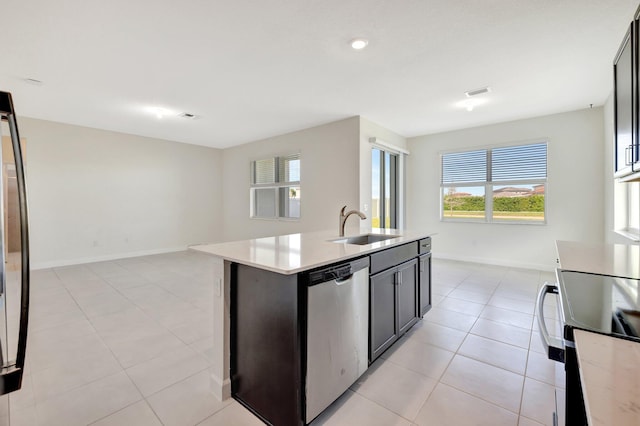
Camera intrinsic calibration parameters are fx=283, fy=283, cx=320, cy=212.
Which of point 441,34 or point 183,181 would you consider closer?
point 441,34

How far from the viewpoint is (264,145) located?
654cm

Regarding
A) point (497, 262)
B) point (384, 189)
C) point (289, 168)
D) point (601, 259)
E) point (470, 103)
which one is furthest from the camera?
point (289, 168)

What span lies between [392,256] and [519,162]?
4.30 m

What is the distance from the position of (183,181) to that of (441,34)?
633 centimetres

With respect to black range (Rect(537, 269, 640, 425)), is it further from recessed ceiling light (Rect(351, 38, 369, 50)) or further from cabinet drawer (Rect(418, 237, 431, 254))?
recessed ceiling light (Rect(351, 38, 369, 50))

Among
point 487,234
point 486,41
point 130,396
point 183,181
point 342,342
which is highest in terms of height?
point 486,41

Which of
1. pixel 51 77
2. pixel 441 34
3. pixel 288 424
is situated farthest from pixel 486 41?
pixel 51 77

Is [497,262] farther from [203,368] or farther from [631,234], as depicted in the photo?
[203,368]

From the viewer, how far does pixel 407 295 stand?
2.47 meters

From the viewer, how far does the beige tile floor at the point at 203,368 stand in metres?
1.64

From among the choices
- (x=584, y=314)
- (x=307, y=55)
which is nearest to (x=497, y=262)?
(x=307, y=55)

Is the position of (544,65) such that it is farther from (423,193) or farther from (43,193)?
(43,193)

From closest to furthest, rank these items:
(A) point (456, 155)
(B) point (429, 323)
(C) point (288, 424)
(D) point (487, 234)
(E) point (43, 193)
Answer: (C) point (288, 424)
(B) point (429, 323)
(E) point (43, 193)
(D) point (487, 234)
(A) point (456, 155)

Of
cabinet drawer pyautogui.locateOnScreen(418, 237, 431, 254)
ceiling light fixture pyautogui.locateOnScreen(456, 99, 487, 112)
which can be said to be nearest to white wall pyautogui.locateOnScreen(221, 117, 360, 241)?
ceiling light fixture pyautogui.locateOnScreen(456, 99, 487, 112)
